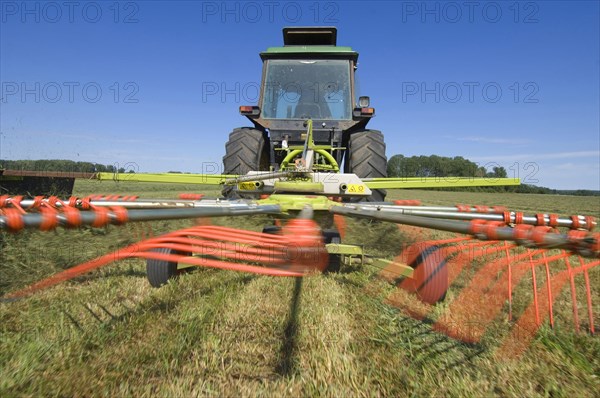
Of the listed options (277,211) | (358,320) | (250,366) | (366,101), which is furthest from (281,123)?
(250,366)

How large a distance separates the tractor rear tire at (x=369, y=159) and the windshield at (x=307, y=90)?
2.20 feet

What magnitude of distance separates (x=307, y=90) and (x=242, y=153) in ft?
4.51

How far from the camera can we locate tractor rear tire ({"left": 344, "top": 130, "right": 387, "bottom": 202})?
13.2ft

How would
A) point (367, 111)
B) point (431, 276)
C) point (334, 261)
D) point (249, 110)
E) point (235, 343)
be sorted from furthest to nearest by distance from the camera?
point (249, 110), point (367, 111), point (334, 261), point (431, 276), point (235, 343)

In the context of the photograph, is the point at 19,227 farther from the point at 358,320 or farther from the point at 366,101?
the point at 366,101

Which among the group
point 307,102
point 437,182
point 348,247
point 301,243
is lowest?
point 348,247

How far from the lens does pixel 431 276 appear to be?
233cm

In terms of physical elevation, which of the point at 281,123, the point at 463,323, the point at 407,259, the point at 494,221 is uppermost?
the point at 281,123

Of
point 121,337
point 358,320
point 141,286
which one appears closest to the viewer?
point 121,337

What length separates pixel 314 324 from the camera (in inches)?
72.5

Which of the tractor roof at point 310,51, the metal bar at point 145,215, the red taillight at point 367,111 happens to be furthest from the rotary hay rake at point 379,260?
the tractor roof at point 310,51

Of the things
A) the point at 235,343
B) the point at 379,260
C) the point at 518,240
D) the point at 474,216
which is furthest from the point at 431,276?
the point at 235,343

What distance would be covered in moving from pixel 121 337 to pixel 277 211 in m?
0.97

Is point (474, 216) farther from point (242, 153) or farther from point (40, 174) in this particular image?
point (40, 174)
